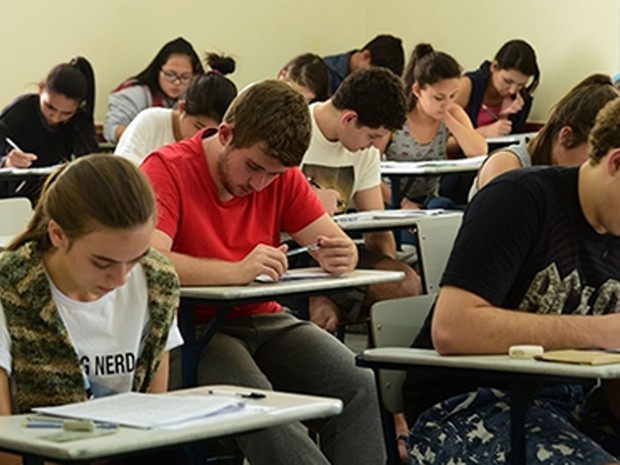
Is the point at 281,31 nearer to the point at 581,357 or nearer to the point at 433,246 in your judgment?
the point at 433,246

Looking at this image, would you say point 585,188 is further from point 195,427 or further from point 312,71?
point 312,71

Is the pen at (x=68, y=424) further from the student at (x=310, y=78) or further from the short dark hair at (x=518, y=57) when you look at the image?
the short dark hair at (x=518, y=57)

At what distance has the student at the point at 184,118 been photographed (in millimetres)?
4340

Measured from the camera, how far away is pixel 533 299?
2.46 m

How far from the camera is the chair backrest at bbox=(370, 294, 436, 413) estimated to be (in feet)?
8.66

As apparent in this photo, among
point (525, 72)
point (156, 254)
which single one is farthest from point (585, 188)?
point (525, 72)

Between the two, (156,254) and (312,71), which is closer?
(156,254)

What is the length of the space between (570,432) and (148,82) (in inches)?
212

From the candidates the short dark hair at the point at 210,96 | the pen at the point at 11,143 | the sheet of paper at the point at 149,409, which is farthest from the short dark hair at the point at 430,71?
the sheet of paper at the point at 149,409

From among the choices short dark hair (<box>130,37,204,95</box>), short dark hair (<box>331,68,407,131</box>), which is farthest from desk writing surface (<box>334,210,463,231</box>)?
short dark hair (<box>130,37,204,95</box>)

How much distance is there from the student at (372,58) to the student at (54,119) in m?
1.58

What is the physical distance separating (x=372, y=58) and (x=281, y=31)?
2.38 feet

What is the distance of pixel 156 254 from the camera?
2.45 metres

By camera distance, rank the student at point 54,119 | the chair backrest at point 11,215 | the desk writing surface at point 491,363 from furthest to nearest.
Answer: the student at point 54,119, the chair backrest at point 11,215, the desk writing surface at point 491,363
